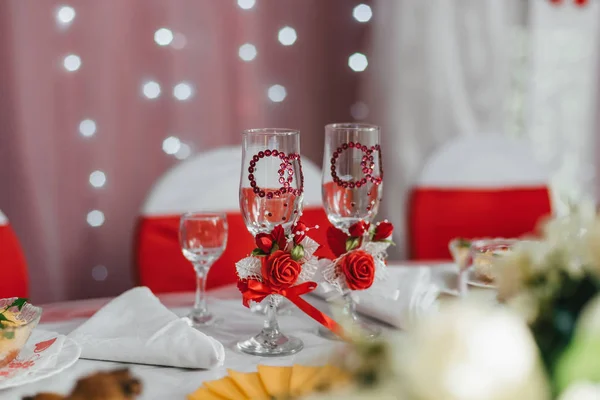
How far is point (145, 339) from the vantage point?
86cm

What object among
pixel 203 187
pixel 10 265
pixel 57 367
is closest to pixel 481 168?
pixel 203 187

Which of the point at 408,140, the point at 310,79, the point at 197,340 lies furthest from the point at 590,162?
the point at 197,340

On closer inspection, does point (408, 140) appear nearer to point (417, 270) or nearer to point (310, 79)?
point (310, 79)

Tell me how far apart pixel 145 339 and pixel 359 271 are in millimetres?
303

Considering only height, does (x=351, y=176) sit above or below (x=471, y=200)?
above

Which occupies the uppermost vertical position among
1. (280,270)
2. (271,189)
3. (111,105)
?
(111,105)

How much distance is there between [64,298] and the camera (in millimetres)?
1997

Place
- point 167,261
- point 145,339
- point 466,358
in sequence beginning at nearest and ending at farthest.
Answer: point 466,358, point 145,339, point 167,261

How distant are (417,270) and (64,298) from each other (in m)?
1.26

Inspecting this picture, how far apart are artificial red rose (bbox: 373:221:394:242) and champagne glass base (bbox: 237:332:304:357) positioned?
0.19 m

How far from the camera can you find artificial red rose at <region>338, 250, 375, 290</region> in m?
0.95

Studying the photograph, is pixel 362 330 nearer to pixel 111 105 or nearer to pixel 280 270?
pixel 280 270

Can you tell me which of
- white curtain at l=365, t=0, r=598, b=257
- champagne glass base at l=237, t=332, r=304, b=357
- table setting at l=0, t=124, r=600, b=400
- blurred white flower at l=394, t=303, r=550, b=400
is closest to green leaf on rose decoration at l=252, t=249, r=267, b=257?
table setting at l=0, t=124, r=600, b=400

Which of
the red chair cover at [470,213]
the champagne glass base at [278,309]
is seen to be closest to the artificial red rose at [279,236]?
the champagne glass base at [278,309]
